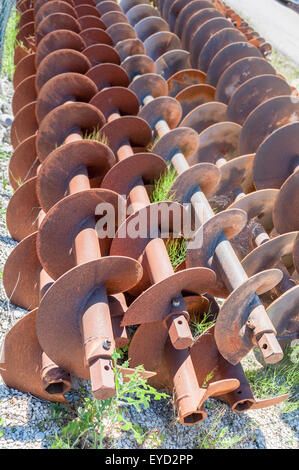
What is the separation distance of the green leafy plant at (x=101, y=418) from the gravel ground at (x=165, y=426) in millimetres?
69

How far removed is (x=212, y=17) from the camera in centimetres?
414

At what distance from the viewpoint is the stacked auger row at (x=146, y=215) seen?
5.34ft

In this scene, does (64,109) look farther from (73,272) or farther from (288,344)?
(288,344)

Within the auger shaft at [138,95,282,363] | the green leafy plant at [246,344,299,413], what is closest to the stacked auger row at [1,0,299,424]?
the auger shaft at [138,95,282,363]

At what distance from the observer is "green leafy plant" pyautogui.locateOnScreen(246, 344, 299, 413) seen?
1937 mm

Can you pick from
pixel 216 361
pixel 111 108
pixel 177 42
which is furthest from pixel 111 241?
pixel 177 42

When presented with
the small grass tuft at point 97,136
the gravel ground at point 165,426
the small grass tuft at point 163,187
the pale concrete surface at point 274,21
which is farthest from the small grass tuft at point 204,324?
the pale concrete surface at point 274,21

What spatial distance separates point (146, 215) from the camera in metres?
1.86

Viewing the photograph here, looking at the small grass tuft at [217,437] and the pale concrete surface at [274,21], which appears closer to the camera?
the small grass tuft at [217,437]

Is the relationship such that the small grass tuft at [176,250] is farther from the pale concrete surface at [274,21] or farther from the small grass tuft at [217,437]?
the pale concrete surface at [274,21]

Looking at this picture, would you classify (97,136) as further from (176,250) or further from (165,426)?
(165,426)

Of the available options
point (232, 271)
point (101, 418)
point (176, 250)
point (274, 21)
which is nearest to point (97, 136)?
point (176, 250)

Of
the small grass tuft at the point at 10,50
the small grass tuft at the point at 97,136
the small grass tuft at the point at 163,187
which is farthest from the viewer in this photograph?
the small grass tuft at the point at 10,50

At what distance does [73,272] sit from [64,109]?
134 centimetres
